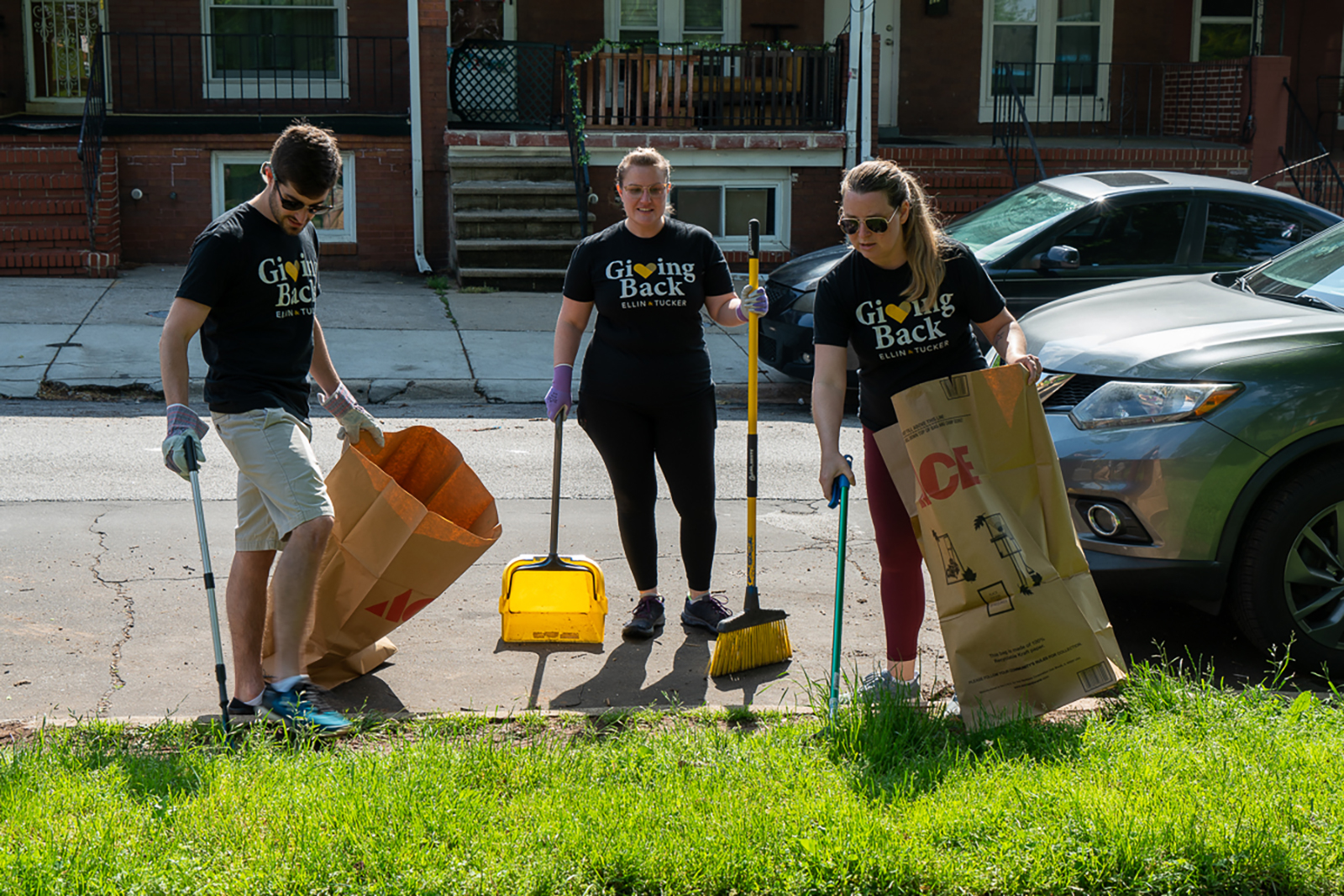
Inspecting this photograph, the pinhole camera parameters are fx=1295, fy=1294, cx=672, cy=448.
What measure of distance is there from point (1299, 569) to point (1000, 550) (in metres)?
1.41

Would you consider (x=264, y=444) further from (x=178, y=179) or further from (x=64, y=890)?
(x=178, y=179)

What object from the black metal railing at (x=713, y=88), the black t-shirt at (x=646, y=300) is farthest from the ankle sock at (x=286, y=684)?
the black metal railing at (x=713, y=88)

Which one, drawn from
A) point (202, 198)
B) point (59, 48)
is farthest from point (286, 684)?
point (59, 48)

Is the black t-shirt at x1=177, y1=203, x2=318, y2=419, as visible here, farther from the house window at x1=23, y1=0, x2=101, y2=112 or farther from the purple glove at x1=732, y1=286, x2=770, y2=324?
the house window at x1=23, y1=0, x2=101, y2=112

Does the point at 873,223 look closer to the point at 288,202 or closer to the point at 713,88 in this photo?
the point at 288,202

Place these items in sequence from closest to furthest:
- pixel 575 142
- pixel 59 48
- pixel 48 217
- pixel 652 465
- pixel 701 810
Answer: pixel 701 810 → pixel 652 465 → pixel 48 217 → pixel 575 142 → pixel 59 48

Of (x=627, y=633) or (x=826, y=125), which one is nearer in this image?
(x=627, y=633)

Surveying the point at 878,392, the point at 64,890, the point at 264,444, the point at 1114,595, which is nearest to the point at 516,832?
the point at 64,890

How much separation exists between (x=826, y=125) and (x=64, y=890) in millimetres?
13530

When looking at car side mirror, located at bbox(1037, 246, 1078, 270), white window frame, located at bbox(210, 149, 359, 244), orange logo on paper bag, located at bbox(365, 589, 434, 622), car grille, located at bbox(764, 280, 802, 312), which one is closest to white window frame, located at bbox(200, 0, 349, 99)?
white window frame, located at bbox(210, 149, 359, 244)

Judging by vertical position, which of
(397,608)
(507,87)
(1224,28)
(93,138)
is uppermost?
(1224,28)

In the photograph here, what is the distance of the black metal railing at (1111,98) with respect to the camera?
16.9 metres

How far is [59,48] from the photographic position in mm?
15797

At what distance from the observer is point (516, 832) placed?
328 cm
